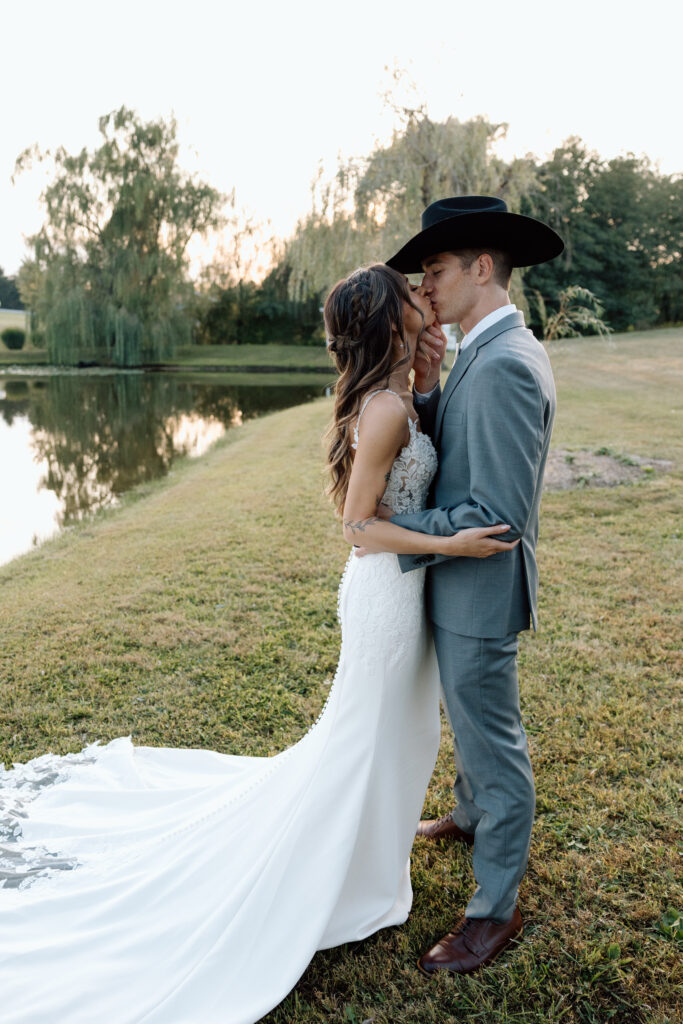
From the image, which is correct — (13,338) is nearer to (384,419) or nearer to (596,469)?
(596,469)

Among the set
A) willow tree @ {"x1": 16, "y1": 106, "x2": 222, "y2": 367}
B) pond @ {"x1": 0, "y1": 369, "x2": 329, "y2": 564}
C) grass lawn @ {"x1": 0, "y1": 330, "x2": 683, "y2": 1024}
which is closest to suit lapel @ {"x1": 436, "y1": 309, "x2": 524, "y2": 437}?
grass lawn @ {"x1": 0, "y1": 330, "x2": 683, "y2": 1024}

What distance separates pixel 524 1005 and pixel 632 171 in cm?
4448

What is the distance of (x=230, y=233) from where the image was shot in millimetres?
37031

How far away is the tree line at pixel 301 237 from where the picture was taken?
12.6m

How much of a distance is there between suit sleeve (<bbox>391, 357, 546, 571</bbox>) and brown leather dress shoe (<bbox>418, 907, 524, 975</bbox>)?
1.28m

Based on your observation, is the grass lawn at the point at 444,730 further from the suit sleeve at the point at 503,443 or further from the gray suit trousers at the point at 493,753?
the suit sleeve at the point at 503,443

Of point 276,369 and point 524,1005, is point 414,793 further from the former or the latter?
point 276,369

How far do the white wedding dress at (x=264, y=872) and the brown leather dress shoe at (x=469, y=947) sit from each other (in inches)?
7.8

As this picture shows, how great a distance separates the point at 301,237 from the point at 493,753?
16.1m

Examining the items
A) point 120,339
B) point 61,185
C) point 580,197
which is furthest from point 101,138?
point 580,197

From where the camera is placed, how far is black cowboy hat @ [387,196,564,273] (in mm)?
2051

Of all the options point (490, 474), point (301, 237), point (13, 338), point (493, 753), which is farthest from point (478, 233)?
point (13, 338)

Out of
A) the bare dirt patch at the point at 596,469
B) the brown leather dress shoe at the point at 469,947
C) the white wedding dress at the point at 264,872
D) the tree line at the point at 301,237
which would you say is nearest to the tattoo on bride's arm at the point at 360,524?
the white wedding dress at the point at 264,872

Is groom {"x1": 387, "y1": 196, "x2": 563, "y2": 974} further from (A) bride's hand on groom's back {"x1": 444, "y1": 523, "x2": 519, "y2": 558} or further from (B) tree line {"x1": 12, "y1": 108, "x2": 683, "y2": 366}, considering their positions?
(B) tree line {"x1": 12, "y1": 108, "x2": 683, "y2": 366}
